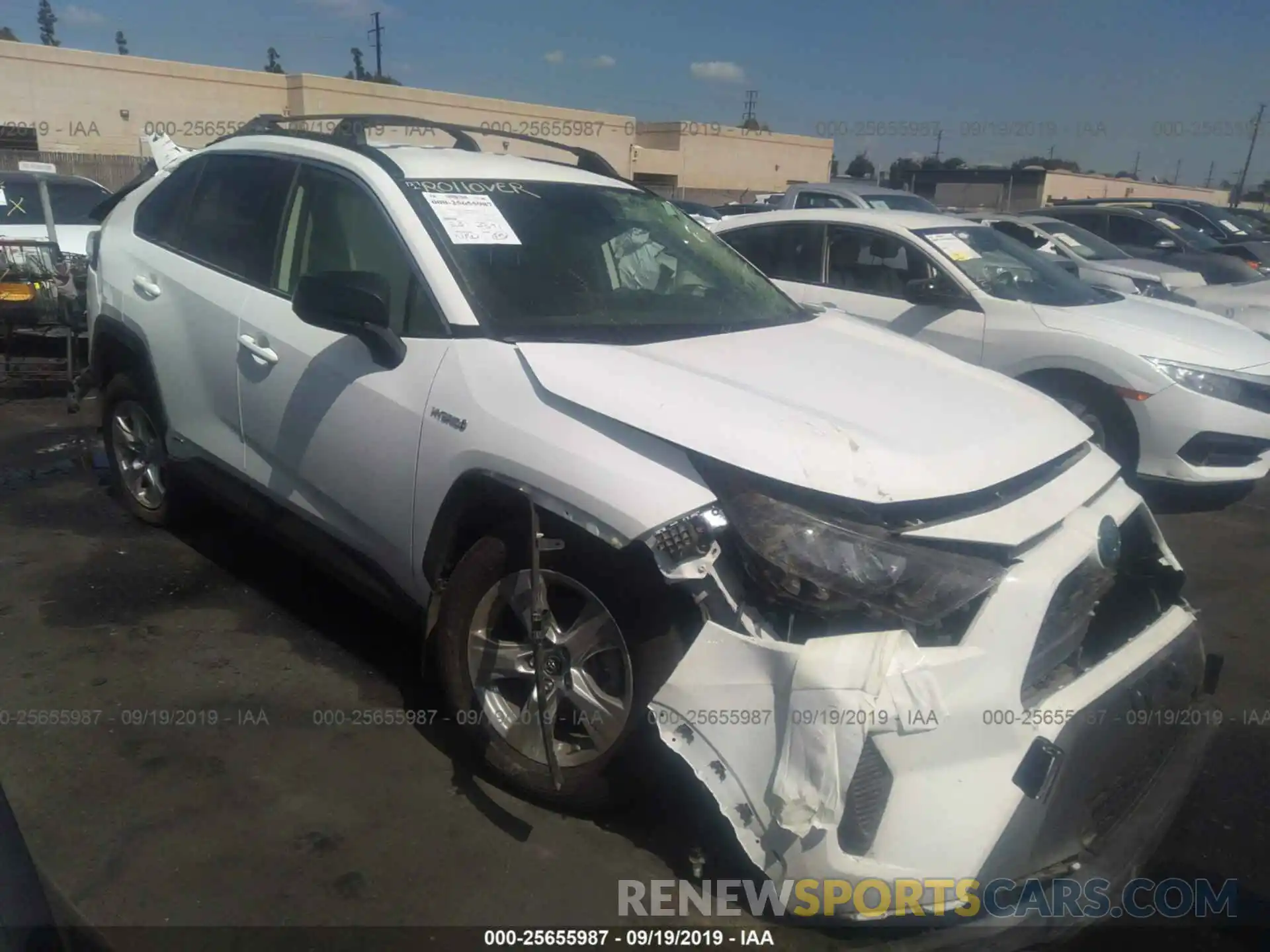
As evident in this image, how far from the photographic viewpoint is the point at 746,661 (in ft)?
7.33

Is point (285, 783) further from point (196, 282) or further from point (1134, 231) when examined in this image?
point (1134, 231)

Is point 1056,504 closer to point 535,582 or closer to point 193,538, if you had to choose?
point 535,582

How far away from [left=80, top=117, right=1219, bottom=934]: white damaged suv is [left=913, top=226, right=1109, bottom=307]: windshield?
9.89 feet

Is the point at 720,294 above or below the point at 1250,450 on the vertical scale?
above

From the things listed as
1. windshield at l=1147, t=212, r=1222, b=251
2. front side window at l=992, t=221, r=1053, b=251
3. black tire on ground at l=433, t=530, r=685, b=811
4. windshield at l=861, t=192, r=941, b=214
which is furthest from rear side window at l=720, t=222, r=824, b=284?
windshield at l=1147, t=212, r=1222, b=251

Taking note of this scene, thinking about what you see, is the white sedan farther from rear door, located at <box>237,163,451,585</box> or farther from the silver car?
the silver car

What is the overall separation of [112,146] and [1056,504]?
3902 cm

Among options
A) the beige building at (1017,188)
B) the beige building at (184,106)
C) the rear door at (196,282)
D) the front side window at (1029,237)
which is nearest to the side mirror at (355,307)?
the rear door at (196,282)

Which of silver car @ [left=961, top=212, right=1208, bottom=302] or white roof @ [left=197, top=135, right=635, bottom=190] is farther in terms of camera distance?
silver car @ [left=961, top=212, right=1208, bottom=302]

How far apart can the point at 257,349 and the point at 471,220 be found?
3.20 ft

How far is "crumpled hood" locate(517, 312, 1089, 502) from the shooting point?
2.38 metres

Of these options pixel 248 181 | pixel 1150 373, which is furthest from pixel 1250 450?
pixel 248 181

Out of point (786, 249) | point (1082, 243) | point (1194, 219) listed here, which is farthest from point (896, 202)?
point (786, 249)

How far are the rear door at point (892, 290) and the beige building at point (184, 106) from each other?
2080 cm
